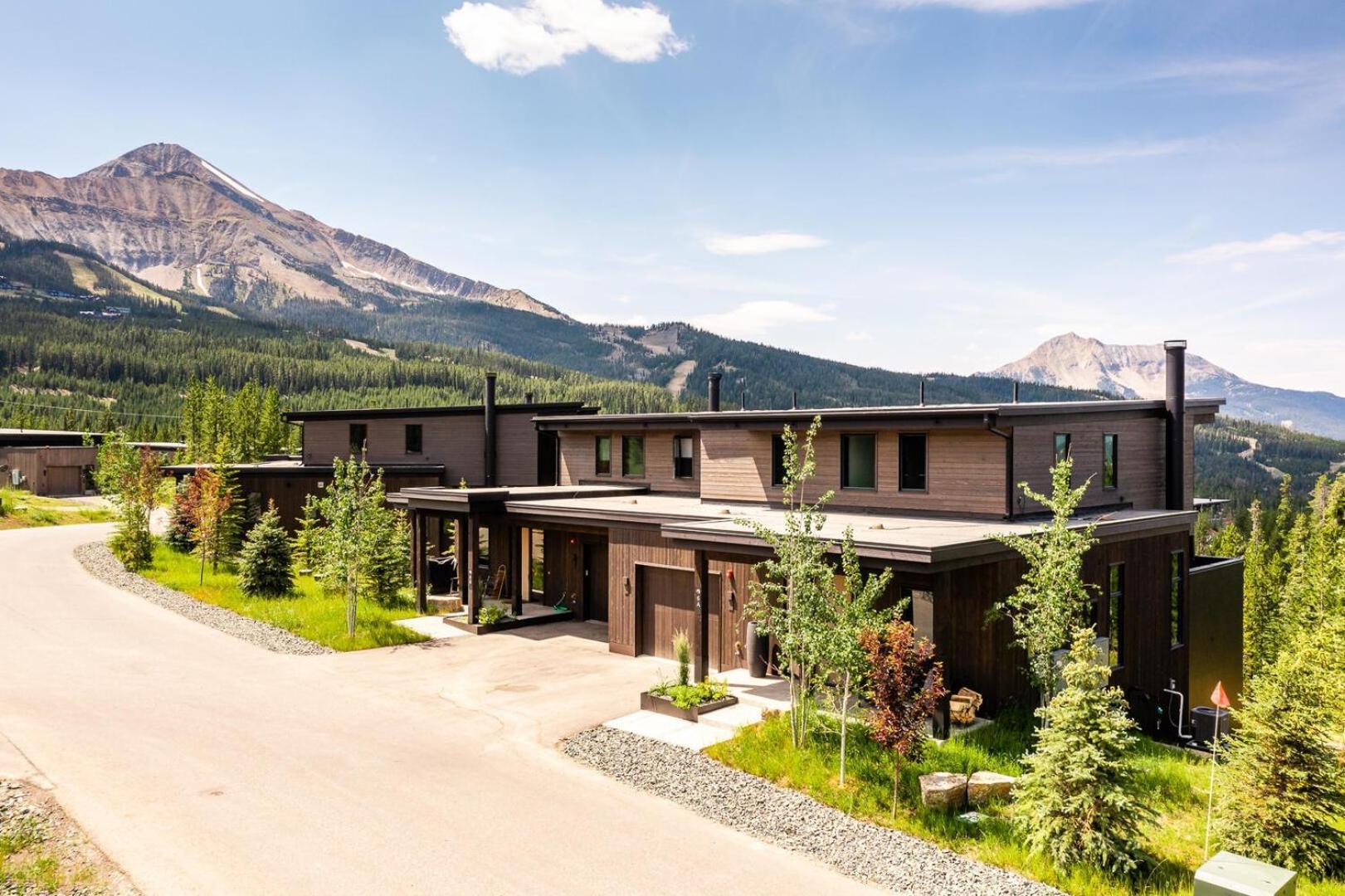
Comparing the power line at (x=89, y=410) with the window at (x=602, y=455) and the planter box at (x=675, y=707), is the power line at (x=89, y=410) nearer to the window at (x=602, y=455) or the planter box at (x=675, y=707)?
the window at (x=602, y=455)

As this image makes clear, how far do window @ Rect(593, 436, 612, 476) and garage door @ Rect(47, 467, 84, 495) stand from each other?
61600mm

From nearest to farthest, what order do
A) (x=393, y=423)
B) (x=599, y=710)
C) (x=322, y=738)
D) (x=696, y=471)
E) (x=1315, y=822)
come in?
(x=1315, y=822)
(x=322, y=738)
(x=599, y=710)
(x=696, y=471)
(x=393, y=423)

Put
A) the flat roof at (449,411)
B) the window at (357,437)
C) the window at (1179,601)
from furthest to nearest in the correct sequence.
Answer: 1. the window at (357,437)
2. the flat roof at (449,411)
3. the window at (1179,601)

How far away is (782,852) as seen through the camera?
34.2ft

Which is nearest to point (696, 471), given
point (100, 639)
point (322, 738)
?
point (322, 738)

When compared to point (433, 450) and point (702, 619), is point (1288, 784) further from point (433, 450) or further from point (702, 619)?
point (433, 450)

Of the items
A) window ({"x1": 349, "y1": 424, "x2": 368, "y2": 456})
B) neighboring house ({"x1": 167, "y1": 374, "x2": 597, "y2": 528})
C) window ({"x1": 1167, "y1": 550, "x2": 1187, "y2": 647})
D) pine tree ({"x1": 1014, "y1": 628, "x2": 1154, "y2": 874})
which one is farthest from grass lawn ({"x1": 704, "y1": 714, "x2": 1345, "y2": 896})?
window ({"x1": 349, "y1": 424, "x2": 368, "y2": 456})

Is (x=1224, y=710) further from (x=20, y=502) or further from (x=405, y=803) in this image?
(x=20, y=502)

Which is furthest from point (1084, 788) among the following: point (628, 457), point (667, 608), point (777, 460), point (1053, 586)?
point (628, 457)

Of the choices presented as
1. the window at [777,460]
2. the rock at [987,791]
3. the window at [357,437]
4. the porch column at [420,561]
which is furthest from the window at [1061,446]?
the window at [357,437]

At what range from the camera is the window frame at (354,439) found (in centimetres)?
4122

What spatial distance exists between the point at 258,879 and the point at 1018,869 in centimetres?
890

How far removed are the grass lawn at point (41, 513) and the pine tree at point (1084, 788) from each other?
4910 centimetres

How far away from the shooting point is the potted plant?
1559 centimetres
